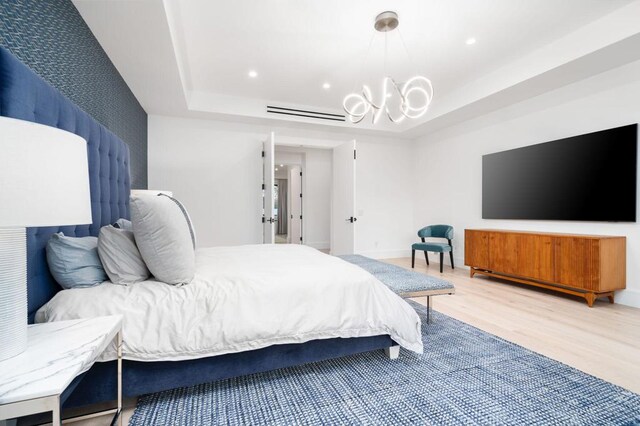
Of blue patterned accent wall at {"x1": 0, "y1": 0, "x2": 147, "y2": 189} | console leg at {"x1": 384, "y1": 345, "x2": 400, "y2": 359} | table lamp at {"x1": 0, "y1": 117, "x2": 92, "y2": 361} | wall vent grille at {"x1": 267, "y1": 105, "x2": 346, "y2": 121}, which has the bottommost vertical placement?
console leg at {"x1": 384, "y1": 345, "x2": 400, "y2": 359}

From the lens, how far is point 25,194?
69 centimetres

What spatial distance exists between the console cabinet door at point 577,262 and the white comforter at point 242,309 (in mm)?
2438

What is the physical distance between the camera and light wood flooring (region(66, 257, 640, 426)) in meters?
1.90

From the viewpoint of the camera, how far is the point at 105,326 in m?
1.07

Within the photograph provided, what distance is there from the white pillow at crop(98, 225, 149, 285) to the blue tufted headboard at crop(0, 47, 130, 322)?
0.23 meters

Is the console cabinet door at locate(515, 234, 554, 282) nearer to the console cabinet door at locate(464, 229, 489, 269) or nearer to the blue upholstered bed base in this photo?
the console cabinet door at locate(464, 229, 489, 269)

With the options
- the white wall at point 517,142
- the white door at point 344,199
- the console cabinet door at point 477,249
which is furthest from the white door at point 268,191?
the white wall at point 517,142

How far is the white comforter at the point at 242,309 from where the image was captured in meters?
1.34

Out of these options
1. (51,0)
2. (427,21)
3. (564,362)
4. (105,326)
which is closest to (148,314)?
(105,326)

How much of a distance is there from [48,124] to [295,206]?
20.7 feet

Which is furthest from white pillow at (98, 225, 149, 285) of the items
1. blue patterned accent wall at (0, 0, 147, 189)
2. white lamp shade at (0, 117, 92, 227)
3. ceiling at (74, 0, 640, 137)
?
ceiling at (74, 0, 640, 137)

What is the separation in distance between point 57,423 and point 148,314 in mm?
676

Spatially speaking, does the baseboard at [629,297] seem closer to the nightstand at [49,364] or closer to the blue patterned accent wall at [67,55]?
the nightstand at [49,364]

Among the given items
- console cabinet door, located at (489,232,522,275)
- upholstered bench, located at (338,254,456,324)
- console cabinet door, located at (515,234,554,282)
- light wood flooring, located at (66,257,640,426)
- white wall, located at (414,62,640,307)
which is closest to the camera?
light wood flooring, located at (66,257,640,426)
